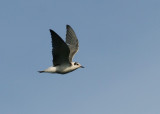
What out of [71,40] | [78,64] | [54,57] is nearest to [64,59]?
[54,57]

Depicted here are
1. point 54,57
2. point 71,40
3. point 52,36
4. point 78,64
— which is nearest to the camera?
point 52,36

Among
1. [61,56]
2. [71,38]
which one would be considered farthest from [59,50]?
[71,38]

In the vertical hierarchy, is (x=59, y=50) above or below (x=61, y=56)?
above

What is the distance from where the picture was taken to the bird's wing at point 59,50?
1992 cm

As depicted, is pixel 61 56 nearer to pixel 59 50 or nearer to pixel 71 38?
pixel 59 50

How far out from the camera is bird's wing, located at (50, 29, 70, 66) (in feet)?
65.4

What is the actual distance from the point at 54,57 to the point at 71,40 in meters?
5.15

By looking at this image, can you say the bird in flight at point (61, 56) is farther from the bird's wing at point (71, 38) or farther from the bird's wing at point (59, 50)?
the bird's wing at point (71, 38)

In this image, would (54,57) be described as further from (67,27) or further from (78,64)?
(67,27)

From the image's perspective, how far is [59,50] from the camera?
20750 millimetres

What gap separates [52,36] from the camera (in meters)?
19.9

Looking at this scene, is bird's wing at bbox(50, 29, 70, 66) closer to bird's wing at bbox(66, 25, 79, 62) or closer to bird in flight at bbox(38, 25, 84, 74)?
bird in flight at bbox(38, 25, 84, 74)

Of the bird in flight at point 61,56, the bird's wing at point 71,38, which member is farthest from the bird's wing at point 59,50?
the bird's wing at point 71,38

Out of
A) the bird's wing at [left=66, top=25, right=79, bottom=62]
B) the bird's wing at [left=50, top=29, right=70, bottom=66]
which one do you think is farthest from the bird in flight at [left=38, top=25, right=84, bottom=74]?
the bird's wing at [left=66, top=25, right=79, bottom=62]
